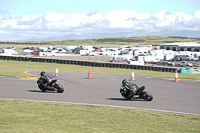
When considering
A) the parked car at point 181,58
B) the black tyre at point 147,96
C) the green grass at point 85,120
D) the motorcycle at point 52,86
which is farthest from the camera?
the parked car at point 181,58

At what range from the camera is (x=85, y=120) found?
1052cm

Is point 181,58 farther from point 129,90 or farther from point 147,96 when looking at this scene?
point 129,90

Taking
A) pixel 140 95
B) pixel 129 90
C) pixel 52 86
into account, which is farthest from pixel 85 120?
pixel 52 86

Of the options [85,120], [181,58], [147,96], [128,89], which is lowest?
[85,120]

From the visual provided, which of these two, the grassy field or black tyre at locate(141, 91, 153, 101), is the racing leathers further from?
the grassy field

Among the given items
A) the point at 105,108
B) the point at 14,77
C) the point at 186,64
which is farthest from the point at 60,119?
the point at 186,64

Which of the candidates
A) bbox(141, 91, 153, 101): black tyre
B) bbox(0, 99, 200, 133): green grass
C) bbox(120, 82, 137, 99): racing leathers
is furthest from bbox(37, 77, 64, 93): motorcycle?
bbox(141, 91, 153, 101): black tyre

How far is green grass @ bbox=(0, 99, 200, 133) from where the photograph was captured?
9.15 m

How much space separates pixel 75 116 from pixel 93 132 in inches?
102

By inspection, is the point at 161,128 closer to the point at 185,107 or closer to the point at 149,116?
the point at 149,116

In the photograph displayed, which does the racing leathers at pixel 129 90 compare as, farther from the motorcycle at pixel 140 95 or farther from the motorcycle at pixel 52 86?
the motorcycle at pixel 52 86

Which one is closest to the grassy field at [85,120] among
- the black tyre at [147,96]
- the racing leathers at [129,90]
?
the racing leathers at [129,90]

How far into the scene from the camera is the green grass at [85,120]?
9.15m

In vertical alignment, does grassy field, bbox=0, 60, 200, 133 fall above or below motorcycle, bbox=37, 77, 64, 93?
below
